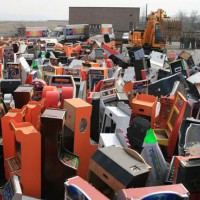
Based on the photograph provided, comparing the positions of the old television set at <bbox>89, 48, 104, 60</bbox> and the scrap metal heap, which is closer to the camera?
the scrap metal heap

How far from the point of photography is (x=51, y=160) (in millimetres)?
2818

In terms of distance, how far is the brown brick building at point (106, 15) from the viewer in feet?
118

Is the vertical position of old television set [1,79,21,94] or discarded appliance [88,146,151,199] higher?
old television set [1,79,21,94]

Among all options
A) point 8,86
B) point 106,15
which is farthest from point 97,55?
point 106,15

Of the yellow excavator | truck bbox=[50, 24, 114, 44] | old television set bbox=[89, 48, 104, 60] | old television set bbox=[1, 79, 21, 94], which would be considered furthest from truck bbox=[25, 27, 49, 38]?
old television set bbox=[1, 79, 21, 94]

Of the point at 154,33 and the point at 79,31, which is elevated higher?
the point at 79,31

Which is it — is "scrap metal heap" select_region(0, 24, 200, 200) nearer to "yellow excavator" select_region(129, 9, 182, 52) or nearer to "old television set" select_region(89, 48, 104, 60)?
"old television set" select_region(89, 48, 104, 60)

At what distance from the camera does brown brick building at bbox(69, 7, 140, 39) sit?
3603 centimetres

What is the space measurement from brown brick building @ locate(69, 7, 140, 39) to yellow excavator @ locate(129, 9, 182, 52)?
21.1 metres

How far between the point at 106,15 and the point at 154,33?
981 inches

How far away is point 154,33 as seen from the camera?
44.2 ft

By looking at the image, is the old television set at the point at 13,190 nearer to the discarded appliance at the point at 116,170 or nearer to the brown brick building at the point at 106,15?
the discarded appliance at the point at 116,170

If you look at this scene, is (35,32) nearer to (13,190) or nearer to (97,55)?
(97,55)

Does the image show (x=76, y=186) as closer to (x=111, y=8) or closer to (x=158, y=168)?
(x=158, y=168)
